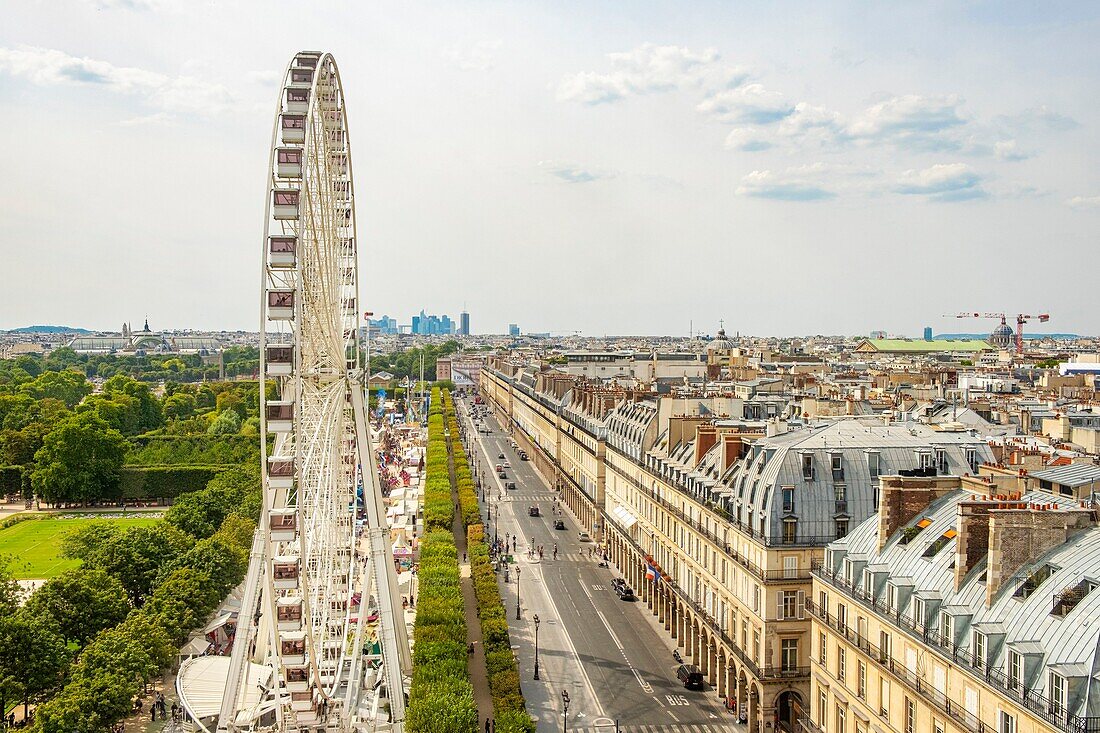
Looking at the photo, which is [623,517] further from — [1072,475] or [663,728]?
[1072,475]

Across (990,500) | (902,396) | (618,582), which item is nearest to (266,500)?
(990,500)

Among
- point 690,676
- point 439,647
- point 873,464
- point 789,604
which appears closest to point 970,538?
point 789,604

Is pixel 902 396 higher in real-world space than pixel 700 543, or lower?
higher

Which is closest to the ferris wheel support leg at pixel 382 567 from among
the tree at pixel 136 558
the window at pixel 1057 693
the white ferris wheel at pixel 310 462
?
the white ferris wheel at pixel 310 462

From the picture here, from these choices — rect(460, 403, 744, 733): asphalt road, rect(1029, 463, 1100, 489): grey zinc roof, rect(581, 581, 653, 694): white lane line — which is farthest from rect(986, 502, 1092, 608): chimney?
rect(581, 581, 653, 694): white lane line

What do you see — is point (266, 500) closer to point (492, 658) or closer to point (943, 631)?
point (492, 658)

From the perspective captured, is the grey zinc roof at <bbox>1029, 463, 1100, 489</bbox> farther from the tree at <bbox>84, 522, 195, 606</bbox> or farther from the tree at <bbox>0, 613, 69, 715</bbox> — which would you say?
the tree at <bbox>84, 522, 195, 606</bbox>
